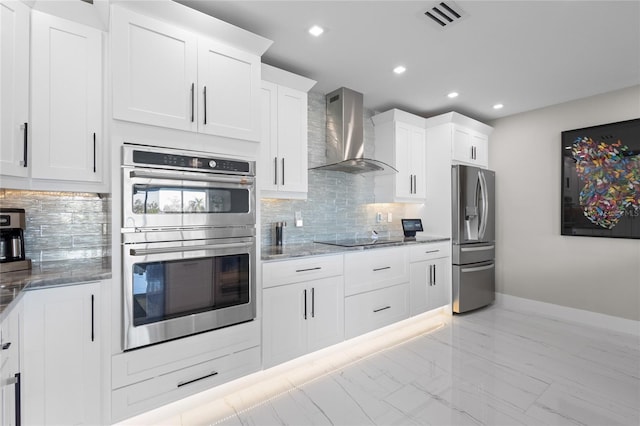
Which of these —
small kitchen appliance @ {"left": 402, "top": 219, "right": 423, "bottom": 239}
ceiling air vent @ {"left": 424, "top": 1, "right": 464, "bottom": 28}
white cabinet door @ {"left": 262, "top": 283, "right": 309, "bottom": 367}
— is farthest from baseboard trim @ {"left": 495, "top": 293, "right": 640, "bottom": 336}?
ceiling air vent @ {"left": 424, "top": 1, "right": 464, "bottom": 28}

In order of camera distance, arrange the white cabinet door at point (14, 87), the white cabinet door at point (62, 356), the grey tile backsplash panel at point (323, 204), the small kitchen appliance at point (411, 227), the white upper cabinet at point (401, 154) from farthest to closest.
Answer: the small kitchen appliance at point (411, 227) → the white upper cabinet at point (401, 154) → the grey tile backsplash panel at point (323, 204) → the white cabinet door at point (14, 87) → the white cabinet door at point (62, 356)

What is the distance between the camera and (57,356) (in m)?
1.59

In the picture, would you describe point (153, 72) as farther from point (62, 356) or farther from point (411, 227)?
point (411, 227)

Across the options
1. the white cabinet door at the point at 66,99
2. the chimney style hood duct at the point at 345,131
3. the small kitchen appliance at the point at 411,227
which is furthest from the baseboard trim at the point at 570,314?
the white cabinet door at the point at 66,99

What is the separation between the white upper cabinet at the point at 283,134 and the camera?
8.95 ft

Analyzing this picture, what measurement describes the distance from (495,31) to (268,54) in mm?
1791

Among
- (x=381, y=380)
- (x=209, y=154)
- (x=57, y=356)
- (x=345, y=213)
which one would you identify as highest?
(x=209, y=154)

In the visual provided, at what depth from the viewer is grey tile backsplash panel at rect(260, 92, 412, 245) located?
3.24 metres

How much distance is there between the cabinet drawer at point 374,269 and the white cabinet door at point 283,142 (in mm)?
799

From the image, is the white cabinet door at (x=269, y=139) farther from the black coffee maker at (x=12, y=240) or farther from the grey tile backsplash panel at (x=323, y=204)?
the black coffee maker at (x=12, y=240)

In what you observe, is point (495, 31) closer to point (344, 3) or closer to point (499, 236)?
point (344, 3)

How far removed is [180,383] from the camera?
193 cm

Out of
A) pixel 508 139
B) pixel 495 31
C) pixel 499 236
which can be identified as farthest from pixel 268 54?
pixel 499 236

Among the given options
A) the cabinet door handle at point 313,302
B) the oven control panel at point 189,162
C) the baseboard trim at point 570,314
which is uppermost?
the oven control panel at point 189,162
